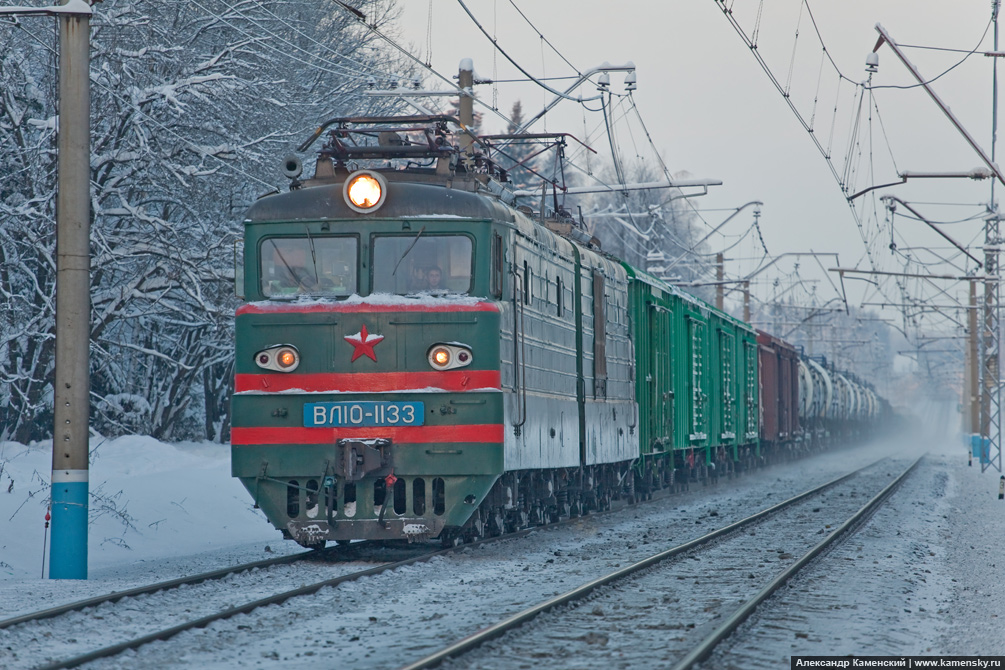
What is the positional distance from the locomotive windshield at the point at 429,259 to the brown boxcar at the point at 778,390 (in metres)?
23.7

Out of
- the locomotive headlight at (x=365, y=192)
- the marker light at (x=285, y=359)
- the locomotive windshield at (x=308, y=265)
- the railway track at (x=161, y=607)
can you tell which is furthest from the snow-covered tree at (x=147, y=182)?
the railway track at (x=161, y=607)

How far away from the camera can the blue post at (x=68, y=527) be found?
1148cm

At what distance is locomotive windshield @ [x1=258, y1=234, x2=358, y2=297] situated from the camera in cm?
1215

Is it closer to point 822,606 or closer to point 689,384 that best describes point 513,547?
point 822,606

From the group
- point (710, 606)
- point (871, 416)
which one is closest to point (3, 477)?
point (710, 606)

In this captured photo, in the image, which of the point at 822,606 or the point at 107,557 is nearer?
the point at 822,606

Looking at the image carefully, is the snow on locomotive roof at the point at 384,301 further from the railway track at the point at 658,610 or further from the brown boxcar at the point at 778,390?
the brown boxcar at the point at 778,390

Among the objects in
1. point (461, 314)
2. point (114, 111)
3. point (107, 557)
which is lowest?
point (107, 557)

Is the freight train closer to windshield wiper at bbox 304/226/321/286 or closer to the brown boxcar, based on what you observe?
windshield wiper at bbox 304/226/321/286

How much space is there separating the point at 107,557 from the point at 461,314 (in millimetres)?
5193

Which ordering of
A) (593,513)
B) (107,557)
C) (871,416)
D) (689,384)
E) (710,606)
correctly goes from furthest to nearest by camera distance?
(871,416), (689,384), (593,513), (107,557), (710,606)

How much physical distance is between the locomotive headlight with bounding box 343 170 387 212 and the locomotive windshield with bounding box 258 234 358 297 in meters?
0.32

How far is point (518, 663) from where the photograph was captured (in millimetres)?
7309

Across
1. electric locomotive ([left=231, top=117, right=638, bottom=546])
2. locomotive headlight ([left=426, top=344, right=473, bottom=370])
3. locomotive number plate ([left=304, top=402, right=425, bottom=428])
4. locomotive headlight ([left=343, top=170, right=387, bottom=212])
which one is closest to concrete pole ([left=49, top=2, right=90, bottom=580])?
electric locomotive ([left=231, top=117, right=638, bottom=546])
